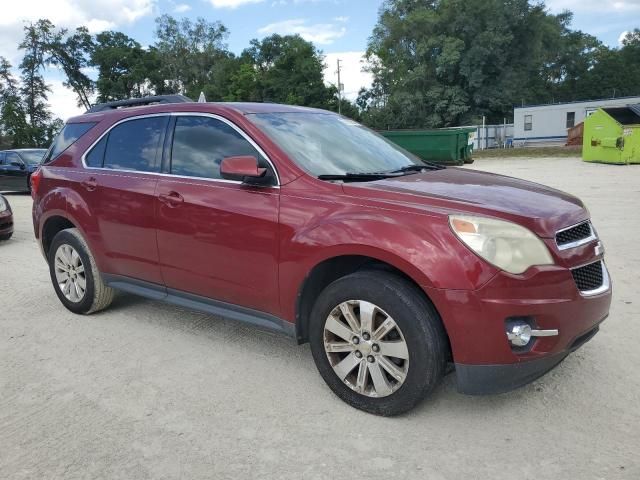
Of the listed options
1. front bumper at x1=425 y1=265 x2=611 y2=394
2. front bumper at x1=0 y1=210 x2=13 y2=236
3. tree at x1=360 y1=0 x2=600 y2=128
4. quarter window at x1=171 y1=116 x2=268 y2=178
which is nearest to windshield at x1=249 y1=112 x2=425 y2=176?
quarter window at x1=171 y1=116 x2=268 y2=178

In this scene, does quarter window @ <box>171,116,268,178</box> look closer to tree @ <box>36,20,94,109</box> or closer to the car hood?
the car hood

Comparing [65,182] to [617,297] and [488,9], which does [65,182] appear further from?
[488,9]

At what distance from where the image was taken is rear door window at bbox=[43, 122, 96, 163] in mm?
4926

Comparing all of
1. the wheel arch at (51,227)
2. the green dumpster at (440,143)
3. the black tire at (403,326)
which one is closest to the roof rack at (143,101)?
the wheel arch at (51,227)

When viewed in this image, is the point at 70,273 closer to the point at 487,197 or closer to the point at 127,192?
the point at 127,192

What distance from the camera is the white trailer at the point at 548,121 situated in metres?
42.3

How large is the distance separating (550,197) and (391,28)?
180 ft

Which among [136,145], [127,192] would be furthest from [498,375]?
[136,145]

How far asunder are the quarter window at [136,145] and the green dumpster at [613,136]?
18.4 m

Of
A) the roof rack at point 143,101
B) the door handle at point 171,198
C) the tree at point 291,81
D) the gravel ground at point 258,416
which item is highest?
the tree at point 291,81

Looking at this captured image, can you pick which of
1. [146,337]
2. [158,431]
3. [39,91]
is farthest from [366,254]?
[39,91]

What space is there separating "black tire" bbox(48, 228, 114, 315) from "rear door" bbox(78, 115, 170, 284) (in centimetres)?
20

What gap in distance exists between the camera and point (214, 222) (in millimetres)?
3656

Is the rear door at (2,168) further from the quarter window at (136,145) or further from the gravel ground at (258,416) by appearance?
the quarter window at (136,145)
